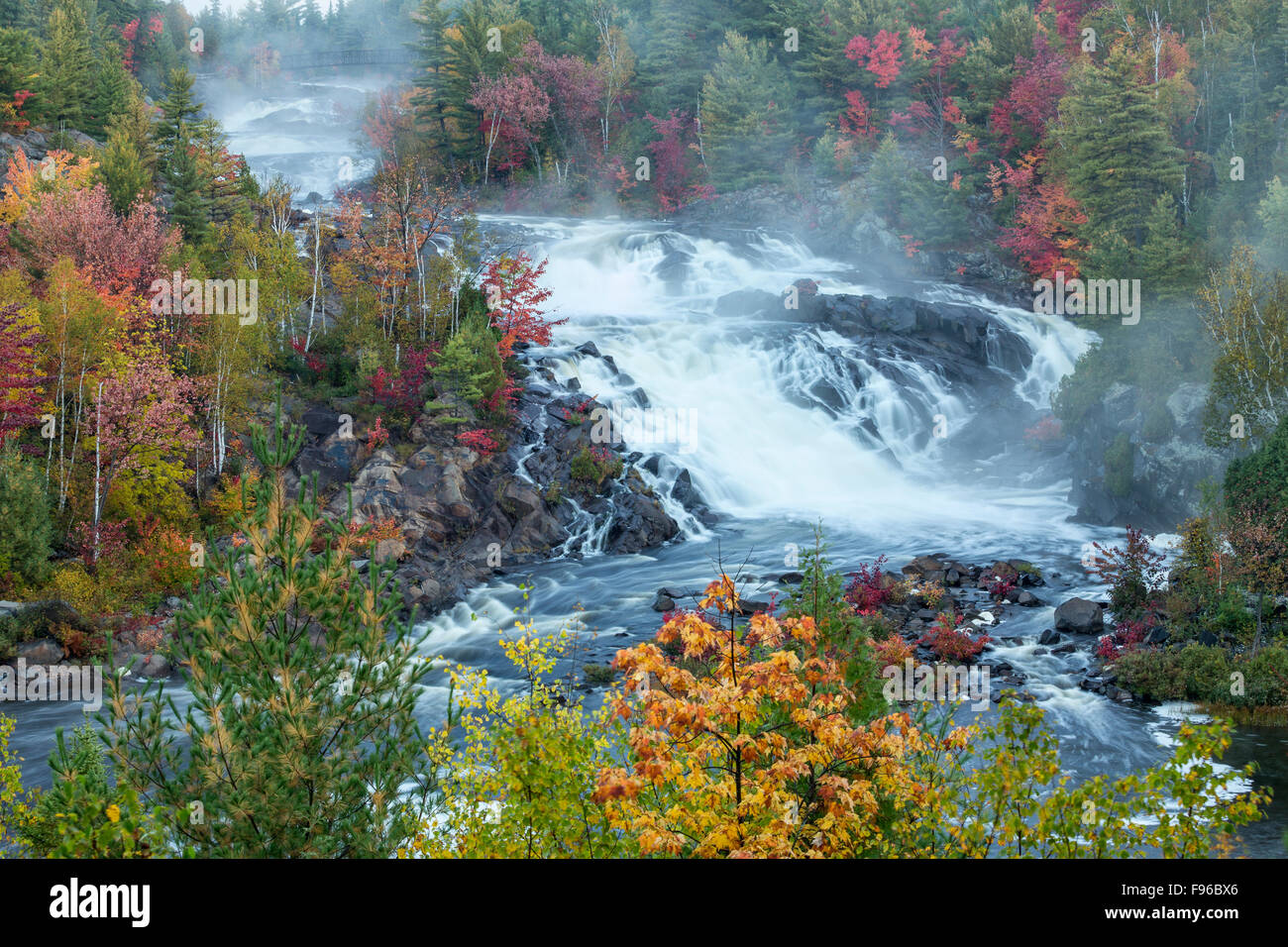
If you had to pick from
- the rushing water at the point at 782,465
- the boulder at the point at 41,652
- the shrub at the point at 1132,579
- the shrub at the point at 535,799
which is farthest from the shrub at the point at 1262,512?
the boulder at the point at 41,652

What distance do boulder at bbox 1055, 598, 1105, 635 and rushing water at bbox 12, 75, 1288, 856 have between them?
27.3 inches

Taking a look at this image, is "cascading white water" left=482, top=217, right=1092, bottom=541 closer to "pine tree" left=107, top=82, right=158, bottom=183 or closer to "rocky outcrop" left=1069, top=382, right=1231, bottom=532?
"rocky outcrop" left=1069, top=382, right=1231, bottom=532

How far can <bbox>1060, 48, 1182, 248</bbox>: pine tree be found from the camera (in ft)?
131

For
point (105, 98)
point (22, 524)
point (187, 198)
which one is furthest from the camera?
point (105, 98)

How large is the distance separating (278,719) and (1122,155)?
42626 millimetres

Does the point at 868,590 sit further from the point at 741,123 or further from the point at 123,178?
the point at 741,123

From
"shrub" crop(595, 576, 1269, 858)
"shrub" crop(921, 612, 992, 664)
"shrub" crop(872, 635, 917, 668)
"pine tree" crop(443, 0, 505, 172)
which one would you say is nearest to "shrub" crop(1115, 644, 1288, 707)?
"shrub" crop(921, 612, 992, 664)

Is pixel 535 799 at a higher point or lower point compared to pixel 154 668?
higher

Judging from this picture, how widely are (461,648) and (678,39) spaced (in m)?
58.5

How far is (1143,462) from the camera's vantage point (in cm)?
3203

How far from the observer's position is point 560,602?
87.0 ft

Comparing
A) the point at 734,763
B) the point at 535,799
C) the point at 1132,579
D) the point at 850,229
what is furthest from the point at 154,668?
the point at 850,229
